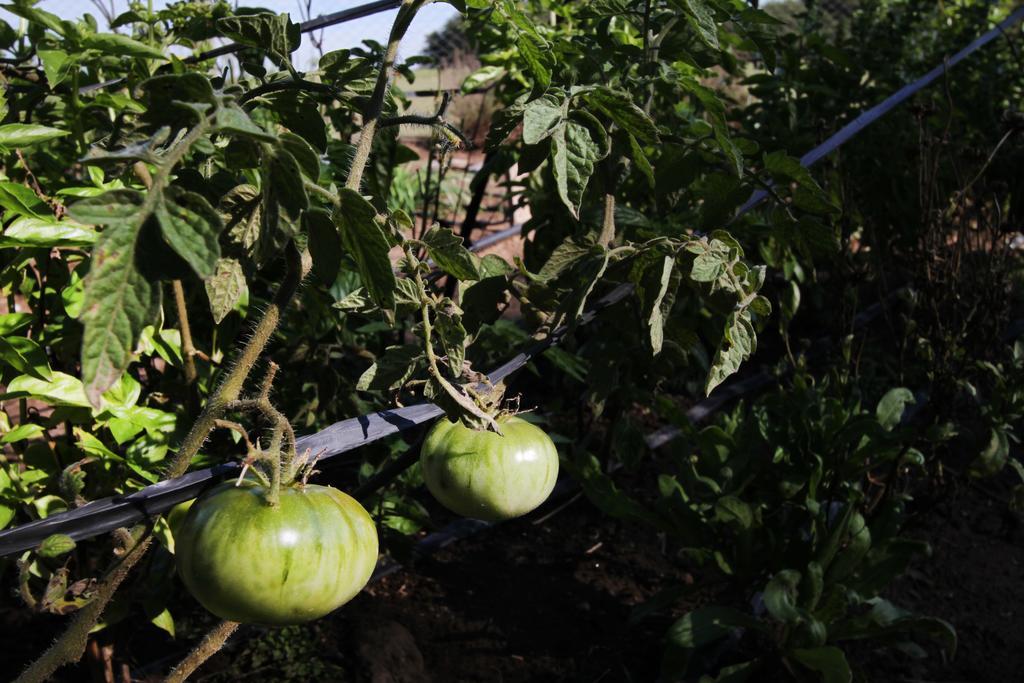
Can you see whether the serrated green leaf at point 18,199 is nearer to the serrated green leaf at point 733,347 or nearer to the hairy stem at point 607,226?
the hairy stem at point 607,226

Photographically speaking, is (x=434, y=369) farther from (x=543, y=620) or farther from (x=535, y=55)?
(x=543, y=620)

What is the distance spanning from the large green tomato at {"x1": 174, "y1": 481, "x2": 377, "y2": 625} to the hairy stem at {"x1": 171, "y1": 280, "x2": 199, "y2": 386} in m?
0.69

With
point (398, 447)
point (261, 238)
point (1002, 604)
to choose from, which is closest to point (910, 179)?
point (1002, 604)

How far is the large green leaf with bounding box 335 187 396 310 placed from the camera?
3.02 ft

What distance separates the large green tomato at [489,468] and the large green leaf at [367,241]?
0.28 m

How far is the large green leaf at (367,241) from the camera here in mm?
921

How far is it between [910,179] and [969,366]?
1.71 m

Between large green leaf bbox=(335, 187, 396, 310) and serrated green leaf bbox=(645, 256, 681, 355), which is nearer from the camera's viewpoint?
large green leaf bbox=(335, 187, 396, 310)

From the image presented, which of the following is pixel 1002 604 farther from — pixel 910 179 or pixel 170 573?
pixel 170 573

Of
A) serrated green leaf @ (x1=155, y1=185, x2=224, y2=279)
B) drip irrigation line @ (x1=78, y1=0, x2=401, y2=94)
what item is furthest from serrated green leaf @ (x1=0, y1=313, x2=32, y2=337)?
serrated green leaf @ (x1=155, y1=185, x2=224, y2=279)

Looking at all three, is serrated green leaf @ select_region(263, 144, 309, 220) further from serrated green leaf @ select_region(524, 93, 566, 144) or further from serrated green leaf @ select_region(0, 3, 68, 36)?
serrated green leaf @ select_region(0, 3, 68, 36)

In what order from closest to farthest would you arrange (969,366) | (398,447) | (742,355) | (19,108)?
1. (742,355)
2. (19,108)
3. (398,447)
4. (969,366)

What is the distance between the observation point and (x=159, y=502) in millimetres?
1017

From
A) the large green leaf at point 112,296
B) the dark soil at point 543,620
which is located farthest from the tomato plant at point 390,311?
the dark soil at point 543,620
